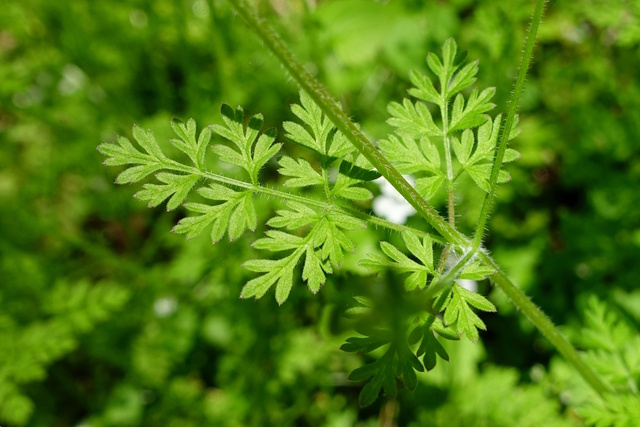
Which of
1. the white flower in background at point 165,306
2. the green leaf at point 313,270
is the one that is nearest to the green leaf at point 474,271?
the green leaf at point 313,270

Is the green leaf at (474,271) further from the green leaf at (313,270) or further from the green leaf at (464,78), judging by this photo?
the green leaf at (464,78)

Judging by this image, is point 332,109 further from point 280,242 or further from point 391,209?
point 391,209

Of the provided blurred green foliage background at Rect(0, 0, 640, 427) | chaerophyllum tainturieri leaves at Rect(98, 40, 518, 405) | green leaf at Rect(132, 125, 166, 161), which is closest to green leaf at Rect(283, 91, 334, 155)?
chaerophyllum tainturieri leaves at Rect(98, 40, 518, 405)

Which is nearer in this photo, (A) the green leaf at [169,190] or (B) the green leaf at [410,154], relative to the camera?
(A) the green leaf at [169,190]

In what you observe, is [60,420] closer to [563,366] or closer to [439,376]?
[439,376]

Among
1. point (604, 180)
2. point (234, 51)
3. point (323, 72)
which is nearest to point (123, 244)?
point (234, 51)

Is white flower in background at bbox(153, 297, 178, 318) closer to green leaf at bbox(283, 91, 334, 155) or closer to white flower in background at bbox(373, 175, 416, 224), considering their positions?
white flower in background at bbox(373, 175, 416, 224)

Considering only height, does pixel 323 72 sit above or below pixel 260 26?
above
